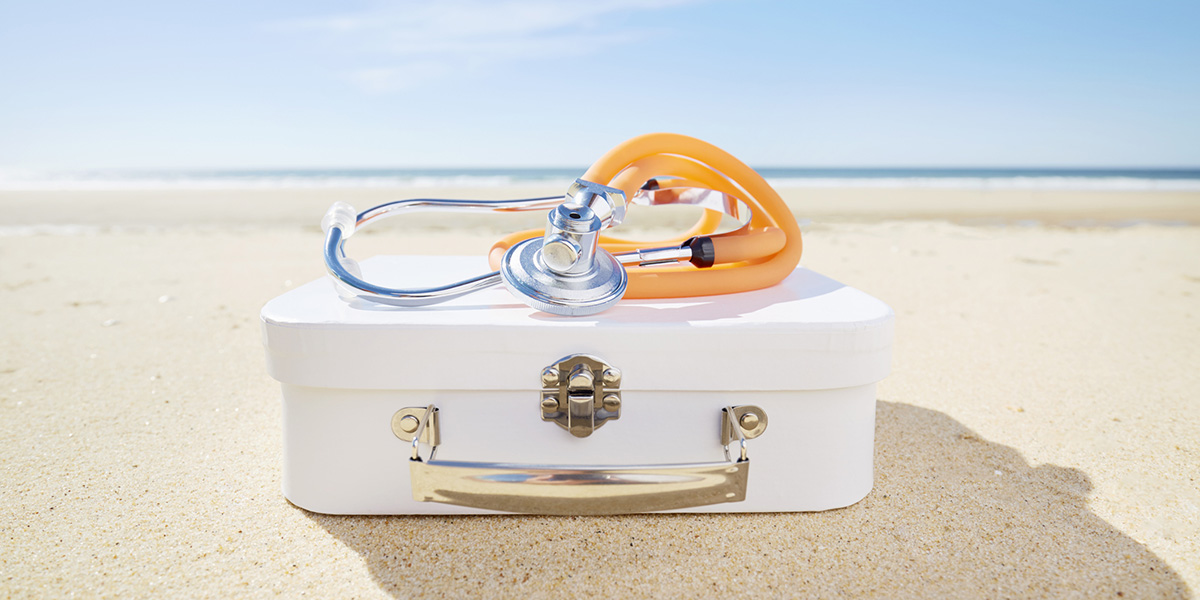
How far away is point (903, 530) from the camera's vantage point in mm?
957

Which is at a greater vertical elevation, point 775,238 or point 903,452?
point 775,238

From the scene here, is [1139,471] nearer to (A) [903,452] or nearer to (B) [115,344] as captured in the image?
(A) [903,452]

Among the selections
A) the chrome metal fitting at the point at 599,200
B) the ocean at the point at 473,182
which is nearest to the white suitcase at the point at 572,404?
the chrome metal fitting at the point at 599,200

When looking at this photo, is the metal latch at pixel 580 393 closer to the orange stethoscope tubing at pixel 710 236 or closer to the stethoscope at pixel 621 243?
the stethoscope at pixel 621 243

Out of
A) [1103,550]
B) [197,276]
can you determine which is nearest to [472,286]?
[1103,550]

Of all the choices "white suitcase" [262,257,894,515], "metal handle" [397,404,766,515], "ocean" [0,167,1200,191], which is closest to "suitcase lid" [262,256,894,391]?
"white suitcase" [262,257,894,515]

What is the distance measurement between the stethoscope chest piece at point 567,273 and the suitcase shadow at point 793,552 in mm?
317

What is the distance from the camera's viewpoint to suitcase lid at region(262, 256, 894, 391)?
0.86 m

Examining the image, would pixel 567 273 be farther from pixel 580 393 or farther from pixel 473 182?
pixel 473 182

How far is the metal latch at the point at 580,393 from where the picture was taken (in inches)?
33.9

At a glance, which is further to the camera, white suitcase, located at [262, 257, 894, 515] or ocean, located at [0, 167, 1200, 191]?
ocean, located at [0, 167, 1200, 191]

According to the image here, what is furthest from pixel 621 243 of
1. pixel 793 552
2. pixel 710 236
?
pixel 793 552

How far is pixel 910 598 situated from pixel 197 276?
10.1 ft

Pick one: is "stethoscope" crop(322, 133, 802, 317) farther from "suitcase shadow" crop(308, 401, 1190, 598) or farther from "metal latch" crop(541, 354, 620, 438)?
"suitcase shadow" crop(308, 401, 1190, 598)
